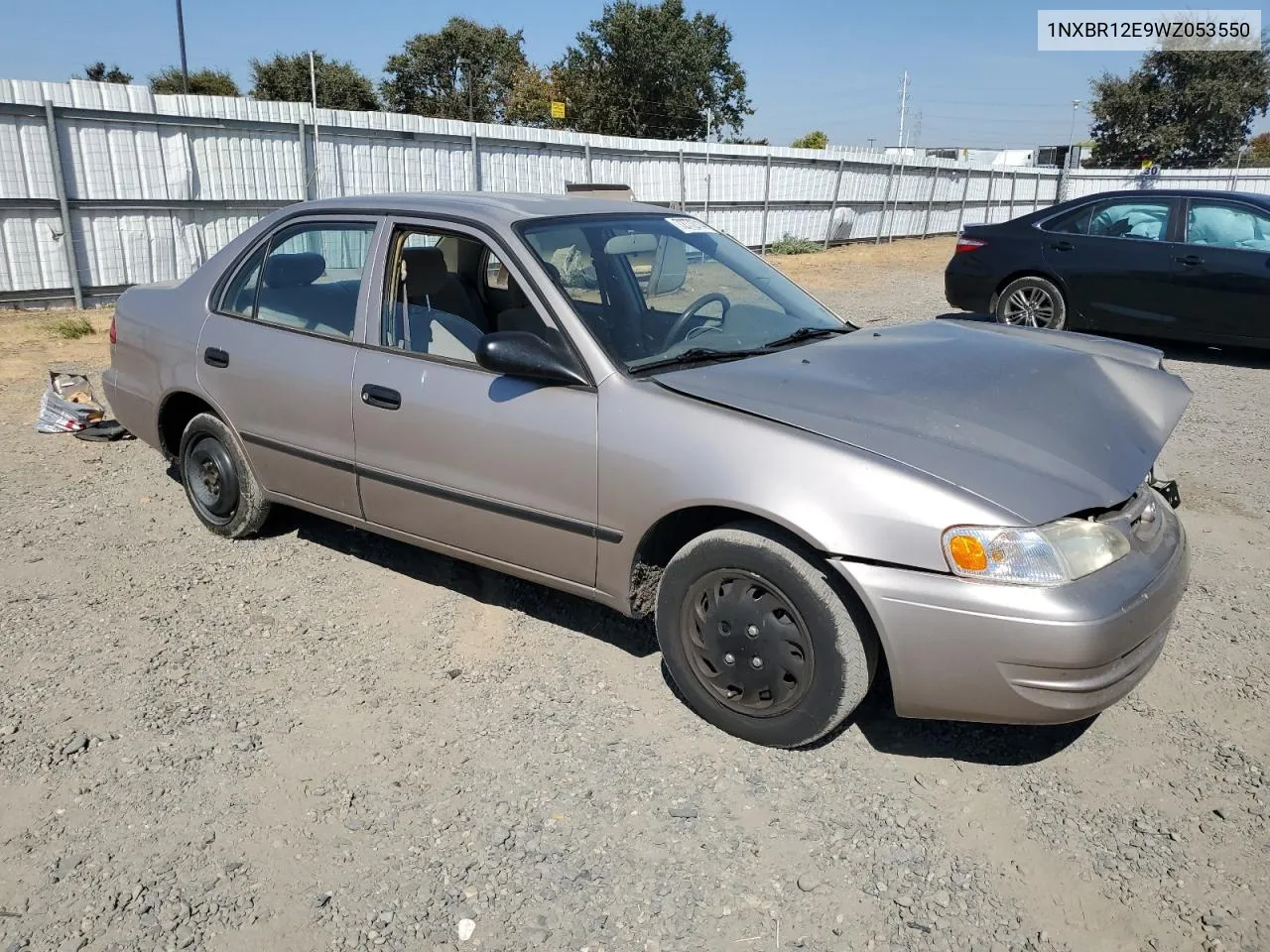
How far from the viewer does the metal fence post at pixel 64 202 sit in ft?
35.0

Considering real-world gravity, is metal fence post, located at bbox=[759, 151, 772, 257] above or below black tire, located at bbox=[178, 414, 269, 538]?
above


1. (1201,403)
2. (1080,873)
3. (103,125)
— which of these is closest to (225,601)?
(1080,873)

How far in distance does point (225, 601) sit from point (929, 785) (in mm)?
2968

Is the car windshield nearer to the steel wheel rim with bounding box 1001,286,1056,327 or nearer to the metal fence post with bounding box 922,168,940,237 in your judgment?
the steel wheel rim with bounding box 1001,286,1056,327

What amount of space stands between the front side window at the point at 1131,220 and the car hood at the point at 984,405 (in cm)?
601

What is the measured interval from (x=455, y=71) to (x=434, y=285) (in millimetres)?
53780

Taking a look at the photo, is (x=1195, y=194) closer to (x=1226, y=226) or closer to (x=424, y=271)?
(x=1226, y=226)

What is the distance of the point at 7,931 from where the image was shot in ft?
7.66

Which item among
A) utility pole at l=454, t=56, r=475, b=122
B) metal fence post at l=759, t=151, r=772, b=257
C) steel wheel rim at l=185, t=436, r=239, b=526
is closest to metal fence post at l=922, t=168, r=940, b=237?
metal fence post at l=759, t=151, r=772, b=257

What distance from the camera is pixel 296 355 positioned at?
4074 millimetres

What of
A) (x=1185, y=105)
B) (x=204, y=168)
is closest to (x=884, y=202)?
(x=204, y=168)

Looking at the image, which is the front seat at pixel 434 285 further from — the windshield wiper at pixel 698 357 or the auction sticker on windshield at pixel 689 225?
the auction sticker on windshield at pixel 689 225

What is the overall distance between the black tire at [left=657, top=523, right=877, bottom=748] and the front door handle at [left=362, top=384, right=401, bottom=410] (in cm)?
133

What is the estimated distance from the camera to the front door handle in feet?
12.1
